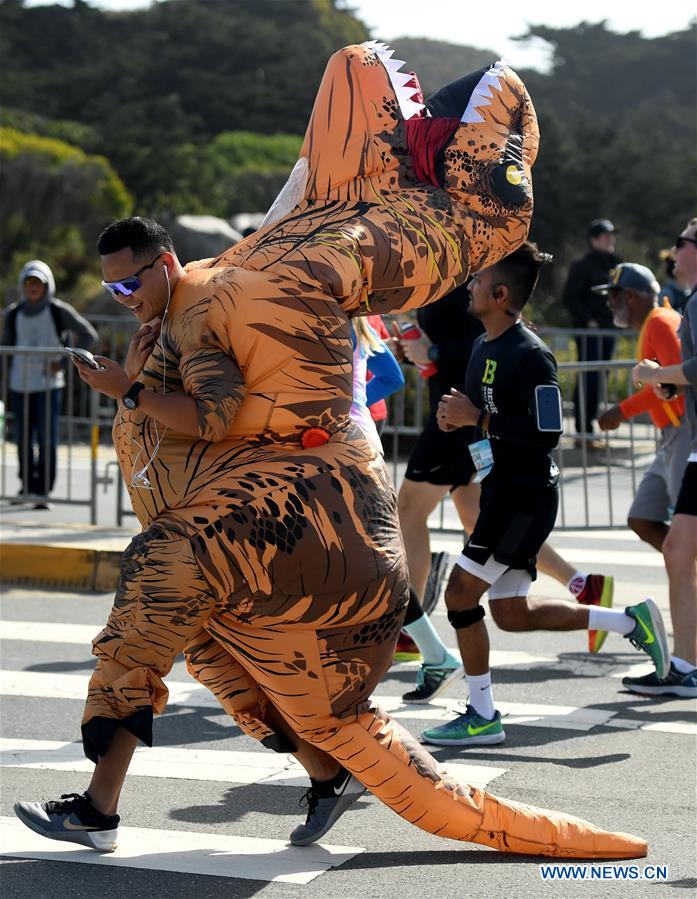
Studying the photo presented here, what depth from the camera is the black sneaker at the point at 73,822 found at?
4328 mm

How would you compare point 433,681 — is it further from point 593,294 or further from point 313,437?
point 593,294

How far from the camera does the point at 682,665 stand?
21.3ft

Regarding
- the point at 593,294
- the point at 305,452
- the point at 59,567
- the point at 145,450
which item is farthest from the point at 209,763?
the point at 593,294

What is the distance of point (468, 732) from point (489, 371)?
1.37 m

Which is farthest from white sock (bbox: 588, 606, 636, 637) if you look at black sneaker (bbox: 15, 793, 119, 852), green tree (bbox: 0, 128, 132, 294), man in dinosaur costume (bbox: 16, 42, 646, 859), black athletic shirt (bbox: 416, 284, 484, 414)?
green tree (bbox: 0, 128, 132, 294)

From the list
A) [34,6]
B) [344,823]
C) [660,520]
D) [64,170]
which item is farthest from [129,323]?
[34,6]

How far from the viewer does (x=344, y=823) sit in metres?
4.72

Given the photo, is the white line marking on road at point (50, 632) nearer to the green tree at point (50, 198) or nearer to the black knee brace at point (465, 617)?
the black knee brace at point (465, 617)

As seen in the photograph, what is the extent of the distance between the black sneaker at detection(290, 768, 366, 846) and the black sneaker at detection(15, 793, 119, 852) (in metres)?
0.56

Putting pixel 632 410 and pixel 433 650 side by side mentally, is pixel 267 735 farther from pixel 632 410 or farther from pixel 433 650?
pixel 632 410

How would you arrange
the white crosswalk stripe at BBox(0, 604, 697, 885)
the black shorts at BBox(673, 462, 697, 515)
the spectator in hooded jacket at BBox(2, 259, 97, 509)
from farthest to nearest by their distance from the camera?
the spectator in hooded jacket at BBox(2, 259, 97, 509)
the black shorts at BBox(673, 462, 697, 515)
the white crosswalk stripe at BBox(0, 604, 697, 885)

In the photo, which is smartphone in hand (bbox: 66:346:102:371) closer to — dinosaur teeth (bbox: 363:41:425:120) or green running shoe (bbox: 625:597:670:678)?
dinosaur teeth (bbox: 363:41:425:120)

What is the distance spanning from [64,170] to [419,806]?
2988 centimetres

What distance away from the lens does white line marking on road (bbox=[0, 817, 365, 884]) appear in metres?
4.27
